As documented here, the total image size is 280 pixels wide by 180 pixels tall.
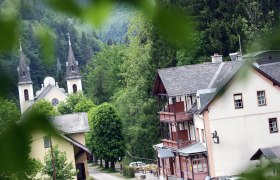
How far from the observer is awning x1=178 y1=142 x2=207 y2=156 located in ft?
121

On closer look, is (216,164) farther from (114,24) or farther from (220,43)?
(114,24)

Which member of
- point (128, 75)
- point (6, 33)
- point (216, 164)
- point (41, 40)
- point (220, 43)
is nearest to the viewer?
point (6, 33)

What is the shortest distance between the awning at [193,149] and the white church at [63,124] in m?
4.51

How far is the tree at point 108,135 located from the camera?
53.1 metres

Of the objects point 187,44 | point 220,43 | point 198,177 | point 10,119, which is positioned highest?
point 220,43

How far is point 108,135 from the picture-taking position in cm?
5356

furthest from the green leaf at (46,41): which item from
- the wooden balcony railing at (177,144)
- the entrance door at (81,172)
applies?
the entrance door at (81,172)

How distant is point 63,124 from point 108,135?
51.1m

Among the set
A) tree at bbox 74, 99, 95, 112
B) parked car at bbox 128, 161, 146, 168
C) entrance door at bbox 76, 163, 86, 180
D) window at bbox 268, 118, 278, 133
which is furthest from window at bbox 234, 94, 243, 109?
tree at bbox 74, 99, 95, 112

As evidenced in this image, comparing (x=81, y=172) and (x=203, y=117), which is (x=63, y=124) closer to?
(x=203, y=117)

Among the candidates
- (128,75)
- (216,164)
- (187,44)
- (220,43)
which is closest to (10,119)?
(187,44)

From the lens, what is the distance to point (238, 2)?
163ft

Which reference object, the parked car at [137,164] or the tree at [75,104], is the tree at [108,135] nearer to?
the parked car at [137,164]

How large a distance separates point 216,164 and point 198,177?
113 inches
